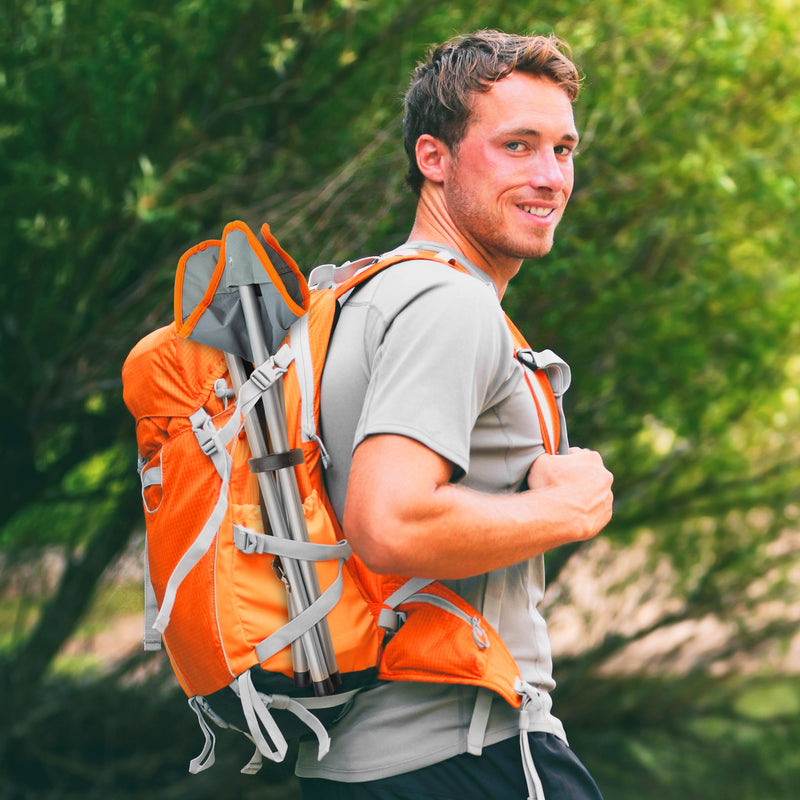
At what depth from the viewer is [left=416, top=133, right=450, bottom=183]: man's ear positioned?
73.2 inches

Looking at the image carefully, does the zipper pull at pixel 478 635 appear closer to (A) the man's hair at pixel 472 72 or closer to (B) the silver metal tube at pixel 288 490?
(B) the silver metal tube at pixel 288 490

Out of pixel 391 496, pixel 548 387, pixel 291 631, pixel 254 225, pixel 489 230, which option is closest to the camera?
pixel 391 496

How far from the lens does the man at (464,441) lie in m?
1.41

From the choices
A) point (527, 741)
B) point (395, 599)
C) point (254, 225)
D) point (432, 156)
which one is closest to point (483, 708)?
point (527, 741)

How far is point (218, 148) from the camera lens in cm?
449

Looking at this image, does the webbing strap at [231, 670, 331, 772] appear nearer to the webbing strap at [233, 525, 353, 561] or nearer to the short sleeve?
the webbing strap at [233, 525, 353, 561]

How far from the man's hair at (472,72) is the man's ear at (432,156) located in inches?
0.5

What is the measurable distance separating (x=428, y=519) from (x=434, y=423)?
0.13 metres

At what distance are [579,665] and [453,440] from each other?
5.16 meters

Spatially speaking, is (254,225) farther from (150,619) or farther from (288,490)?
(288,490)

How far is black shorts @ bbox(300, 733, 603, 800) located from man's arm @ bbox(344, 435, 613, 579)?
320 mm

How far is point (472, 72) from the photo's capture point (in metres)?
1.81

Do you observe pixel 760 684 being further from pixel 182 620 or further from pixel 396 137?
pixel 182 620

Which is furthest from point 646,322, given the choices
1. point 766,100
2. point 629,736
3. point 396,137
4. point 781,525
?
point 629,736
